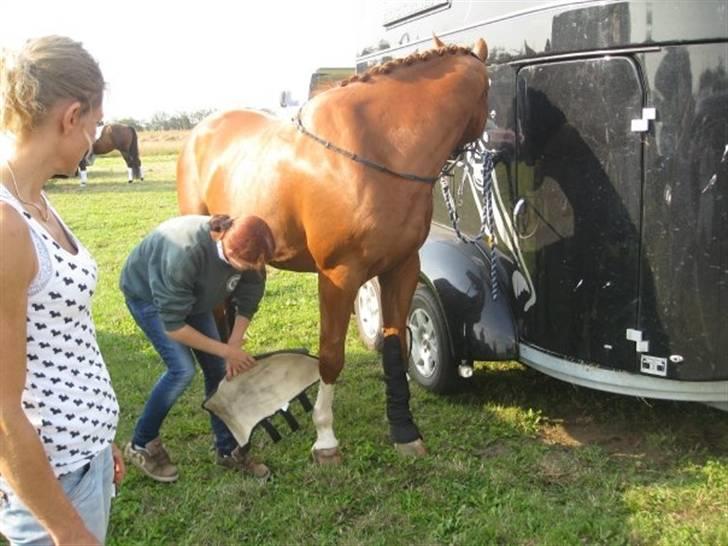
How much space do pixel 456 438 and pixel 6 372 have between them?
309 centimetres

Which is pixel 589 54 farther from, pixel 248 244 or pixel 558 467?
pixel 558 467

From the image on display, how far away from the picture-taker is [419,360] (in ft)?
15.4

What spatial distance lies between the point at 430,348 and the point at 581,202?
4.62 feet

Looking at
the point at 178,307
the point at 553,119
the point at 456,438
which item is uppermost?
the point at 553,119

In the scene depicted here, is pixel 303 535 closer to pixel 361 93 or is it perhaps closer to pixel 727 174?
pixel 361 93

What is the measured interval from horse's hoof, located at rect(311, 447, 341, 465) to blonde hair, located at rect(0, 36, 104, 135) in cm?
273

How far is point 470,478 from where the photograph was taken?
11.9 ft

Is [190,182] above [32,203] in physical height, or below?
below

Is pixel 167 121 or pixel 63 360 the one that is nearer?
pixel 63 360

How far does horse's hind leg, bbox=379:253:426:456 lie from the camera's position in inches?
155

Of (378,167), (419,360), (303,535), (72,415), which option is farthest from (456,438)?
(72,415)

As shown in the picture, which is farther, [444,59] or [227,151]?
[227,151]

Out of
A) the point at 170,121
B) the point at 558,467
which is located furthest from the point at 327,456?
the point at 170,121

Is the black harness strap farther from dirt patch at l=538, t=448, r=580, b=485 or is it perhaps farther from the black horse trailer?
dirt patch at l=538, t=448, r=580, b=485
